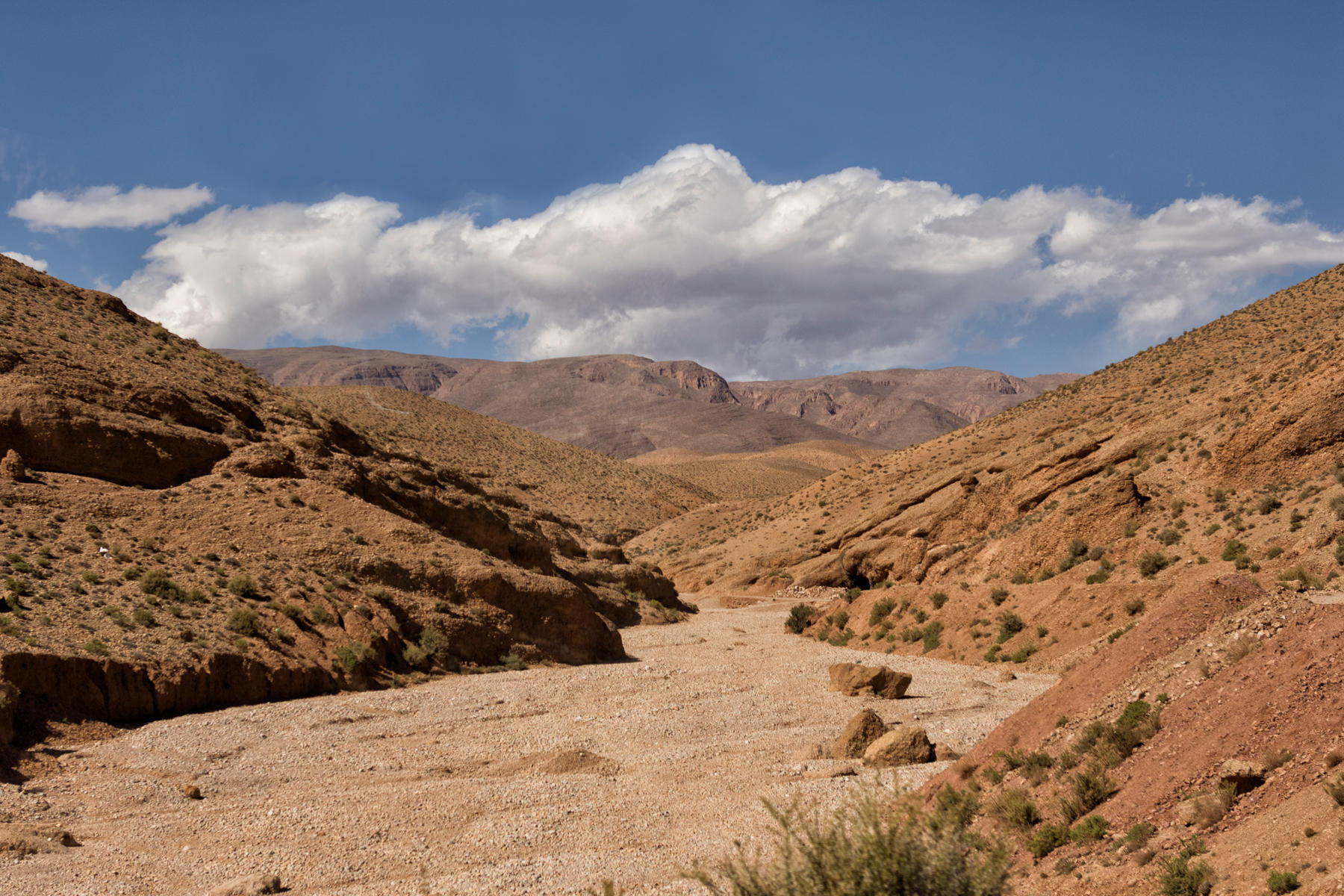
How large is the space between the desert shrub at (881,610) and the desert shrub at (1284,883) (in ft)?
71.1

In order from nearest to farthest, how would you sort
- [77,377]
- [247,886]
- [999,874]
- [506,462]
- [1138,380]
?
1. [999,874]
2. [247,886]
3. [77,377]
4. [1138,380]
5. [506,462]

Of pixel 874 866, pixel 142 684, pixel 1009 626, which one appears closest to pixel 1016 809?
pixel 874 866

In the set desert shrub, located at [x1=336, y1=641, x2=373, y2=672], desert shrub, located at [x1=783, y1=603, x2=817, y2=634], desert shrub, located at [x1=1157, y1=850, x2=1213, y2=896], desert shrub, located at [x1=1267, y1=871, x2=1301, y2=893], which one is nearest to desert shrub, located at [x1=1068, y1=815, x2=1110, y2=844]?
desert shrub, located at [x1=1157, y1=850, x2=1213, y2=896]

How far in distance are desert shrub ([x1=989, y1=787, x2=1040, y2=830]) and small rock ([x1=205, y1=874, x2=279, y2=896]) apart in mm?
6763

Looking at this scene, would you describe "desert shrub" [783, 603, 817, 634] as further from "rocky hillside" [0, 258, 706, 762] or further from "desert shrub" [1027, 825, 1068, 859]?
"desert shrub" [1027, 825, 1068, 859]

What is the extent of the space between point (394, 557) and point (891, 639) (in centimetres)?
1369

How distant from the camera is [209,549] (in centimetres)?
1983

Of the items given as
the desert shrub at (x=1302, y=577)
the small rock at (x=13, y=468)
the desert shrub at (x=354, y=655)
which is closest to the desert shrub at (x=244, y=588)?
the desert shrub at (x=354, y=655)

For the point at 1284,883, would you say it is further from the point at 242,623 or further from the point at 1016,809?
the point at 242,623

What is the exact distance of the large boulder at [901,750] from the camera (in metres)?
12.0

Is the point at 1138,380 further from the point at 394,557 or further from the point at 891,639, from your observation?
the point at 394,557

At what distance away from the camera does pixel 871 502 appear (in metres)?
48.8

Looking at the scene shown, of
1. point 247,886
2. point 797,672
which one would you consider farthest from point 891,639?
point 247,886

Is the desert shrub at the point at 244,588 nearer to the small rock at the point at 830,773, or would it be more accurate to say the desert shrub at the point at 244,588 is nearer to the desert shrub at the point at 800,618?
the small rock at the point at 830,773
